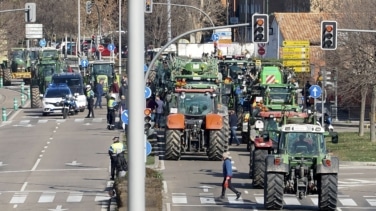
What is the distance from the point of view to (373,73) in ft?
152

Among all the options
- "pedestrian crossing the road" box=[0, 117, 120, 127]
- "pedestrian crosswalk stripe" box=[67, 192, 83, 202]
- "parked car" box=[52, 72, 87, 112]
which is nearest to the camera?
"pedestrian crosswalk stripe" box=[67, 192, 83, 202]

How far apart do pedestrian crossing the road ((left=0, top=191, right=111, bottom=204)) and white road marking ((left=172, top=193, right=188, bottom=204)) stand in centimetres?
196

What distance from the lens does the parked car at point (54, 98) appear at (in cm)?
5850

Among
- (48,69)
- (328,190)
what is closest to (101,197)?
(328,190)

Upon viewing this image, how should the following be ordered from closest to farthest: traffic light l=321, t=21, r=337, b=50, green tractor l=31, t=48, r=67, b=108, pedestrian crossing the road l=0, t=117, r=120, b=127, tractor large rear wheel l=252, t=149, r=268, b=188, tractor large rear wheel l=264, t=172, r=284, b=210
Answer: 1. tractor large rear wheel l=264, t=172, r=284, b=210
2. tractor large rear wheel l=252, t=149, r=268, b=188
3. traffic light l=321, t=21, r=337, b=50
4. pedestrian crossing the road l=0, t=117, r=120, b=127
5. green tractor l=31, t=48, r=67, b=108

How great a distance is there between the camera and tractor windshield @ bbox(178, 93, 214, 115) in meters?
39.8

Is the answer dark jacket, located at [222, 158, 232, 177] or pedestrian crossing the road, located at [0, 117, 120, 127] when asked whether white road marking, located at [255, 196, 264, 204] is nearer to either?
dark jacket, located at [222, 158, 232, 177]

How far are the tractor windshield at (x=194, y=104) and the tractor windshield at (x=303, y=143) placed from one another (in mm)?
11860

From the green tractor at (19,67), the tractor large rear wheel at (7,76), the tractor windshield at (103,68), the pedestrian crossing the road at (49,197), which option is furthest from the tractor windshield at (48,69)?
the pedestrian crossing the road at (49,197)

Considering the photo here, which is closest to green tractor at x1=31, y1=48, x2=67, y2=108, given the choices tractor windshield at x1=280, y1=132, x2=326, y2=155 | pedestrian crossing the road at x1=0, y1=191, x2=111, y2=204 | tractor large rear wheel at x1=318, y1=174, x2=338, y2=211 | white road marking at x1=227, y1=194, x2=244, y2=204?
pedestrian crossing the road at x1=0, y1=191, x2=111, y2=204

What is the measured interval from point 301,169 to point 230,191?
629 cm

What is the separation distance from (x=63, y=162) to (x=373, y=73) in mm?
14342

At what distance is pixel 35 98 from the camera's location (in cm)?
6500

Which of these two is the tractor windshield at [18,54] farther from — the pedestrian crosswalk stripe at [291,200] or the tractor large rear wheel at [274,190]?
the tractor large rear wheel at [274,190]
